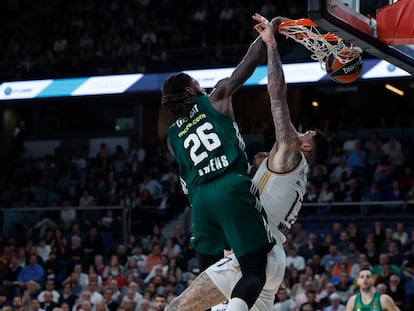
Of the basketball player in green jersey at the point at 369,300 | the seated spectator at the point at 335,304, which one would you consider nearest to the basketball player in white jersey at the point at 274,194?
the basketball player in green jersey at the point at 369,300

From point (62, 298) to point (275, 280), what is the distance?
33.9 ft

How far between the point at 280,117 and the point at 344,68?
1007 millimetres

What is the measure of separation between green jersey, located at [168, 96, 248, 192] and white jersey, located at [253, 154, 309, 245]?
22 centimetres

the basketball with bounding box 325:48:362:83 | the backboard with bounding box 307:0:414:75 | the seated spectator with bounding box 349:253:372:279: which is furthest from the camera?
the seated spectator with bounding box 349:253:372:279

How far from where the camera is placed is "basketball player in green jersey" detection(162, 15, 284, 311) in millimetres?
5527

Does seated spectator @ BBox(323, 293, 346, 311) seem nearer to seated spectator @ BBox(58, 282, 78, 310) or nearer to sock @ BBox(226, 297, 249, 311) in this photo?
seated spectator @ BBox(58, 282, 78, 310)

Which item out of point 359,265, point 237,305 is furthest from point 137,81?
point 237,305

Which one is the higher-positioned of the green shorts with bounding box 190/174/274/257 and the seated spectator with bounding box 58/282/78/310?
the green shorts with bounding box 190/174/274/257

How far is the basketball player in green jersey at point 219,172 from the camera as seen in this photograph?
18.1 ft

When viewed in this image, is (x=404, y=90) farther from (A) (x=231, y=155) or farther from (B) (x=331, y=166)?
(A) (x=231, y=155)

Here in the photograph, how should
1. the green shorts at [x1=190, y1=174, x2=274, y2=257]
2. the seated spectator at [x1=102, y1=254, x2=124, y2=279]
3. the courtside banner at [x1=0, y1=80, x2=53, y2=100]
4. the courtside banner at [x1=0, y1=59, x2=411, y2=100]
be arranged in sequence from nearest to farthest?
the green shorts at [x1=190, y1=174, x2=274, y2=257], the seated spectator at [x1=102, y1=254, x2=124, y2=279], the courtside banner at [x1=0, y1=59, x2=411, y2=100], the courtside banner at [x1=0, y1=80, x2=53, y2=100]

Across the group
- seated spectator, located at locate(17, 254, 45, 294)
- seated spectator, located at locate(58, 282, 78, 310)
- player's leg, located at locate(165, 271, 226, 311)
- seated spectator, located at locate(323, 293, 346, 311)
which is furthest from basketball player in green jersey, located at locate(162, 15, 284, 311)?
seated spectator, located at locate(17, 254, 45, 294)

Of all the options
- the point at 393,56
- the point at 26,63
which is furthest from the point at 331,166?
the point at 393,56

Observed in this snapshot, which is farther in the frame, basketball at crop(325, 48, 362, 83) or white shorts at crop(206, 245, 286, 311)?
basketball at crop(325, 48, 362, 83)
